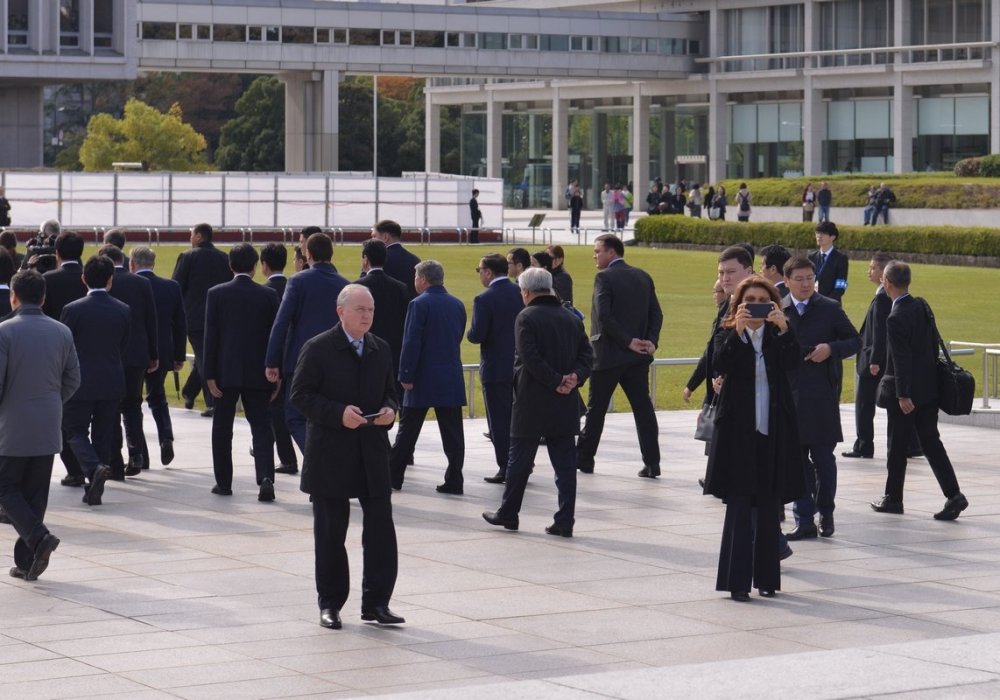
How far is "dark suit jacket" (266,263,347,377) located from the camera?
12.4 meters

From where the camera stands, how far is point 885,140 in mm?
70812

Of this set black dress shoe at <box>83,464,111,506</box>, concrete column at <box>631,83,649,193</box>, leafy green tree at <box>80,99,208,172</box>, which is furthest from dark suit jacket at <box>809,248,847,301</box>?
leafy green tree at <box>80,99,208,172</box>

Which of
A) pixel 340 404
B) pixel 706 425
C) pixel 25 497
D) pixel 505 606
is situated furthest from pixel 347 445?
pixel 706 425

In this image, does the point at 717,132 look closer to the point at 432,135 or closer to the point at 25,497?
the point at 432,135

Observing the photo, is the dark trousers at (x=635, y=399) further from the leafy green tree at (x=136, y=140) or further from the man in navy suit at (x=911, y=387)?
the leafy green tree at (x=136, y=140)

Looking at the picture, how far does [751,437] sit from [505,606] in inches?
61.1

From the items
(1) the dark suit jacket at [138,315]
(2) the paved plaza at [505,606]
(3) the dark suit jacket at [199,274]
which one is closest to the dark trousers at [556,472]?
(2) the paved plaza at [505,606]

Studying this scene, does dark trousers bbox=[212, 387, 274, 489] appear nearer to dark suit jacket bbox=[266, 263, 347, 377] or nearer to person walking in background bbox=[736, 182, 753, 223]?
dark suit jacket bbox=[266, 263, 347, 377]

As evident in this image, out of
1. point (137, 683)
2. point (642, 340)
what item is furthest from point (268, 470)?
point (137, 683)

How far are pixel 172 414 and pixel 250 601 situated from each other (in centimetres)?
914

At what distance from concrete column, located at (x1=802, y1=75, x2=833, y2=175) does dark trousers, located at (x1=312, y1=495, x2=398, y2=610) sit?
66024mm

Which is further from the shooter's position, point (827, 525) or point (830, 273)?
point (830, 273)

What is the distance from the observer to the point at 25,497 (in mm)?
9867

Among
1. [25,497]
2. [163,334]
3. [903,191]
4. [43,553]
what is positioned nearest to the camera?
[43,553]
